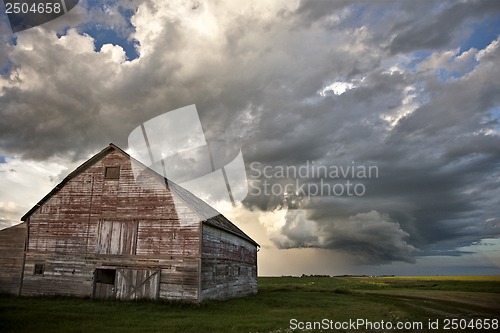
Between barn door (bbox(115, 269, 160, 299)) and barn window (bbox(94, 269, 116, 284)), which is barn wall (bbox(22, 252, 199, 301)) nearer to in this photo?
barn door (bbox(115, 269, 160, 299))

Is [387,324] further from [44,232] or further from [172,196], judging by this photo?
[44,232]

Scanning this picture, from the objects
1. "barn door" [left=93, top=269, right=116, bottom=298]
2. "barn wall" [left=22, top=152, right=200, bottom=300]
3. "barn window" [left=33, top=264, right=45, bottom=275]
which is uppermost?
"barn wall" [left=22, top=152, right=200, bottom=300]

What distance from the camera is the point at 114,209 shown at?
24.1 meters

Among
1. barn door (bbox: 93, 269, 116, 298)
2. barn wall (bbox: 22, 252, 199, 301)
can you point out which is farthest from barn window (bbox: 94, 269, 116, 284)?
barn wall (bbox: 22, 252, 199, 301)

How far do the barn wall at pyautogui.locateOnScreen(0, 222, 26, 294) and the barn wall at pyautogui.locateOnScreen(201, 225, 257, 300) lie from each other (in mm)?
12116

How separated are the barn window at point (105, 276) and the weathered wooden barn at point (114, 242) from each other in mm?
60

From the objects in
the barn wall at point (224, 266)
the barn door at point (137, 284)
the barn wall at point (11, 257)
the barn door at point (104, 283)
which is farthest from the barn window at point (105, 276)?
the barn wall at point (224, 266)

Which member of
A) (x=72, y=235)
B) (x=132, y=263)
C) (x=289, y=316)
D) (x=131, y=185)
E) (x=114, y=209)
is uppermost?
(x=131, y=185)

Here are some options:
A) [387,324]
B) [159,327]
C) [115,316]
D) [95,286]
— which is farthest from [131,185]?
[387,324]

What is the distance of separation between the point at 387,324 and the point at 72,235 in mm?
19006

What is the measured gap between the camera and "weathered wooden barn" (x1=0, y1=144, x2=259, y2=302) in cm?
2225

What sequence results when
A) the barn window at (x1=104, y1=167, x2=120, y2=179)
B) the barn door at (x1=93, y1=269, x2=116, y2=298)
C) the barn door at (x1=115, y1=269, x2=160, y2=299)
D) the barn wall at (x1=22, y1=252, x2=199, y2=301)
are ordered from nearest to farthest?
the barn wall at (x1=22, y1=252, x2=199, y2=301), the barn door at (x1=115, y1=269, x2=160, y2=299), the barn door at (x1=93, y1=269, x2=116, y2=298), the barn window at (x1=104, y1=167, x2=120, y2=179)

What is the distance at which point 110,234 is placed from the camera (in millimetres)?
23812

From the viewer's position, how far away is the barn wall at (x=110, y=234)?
22.4 metres
